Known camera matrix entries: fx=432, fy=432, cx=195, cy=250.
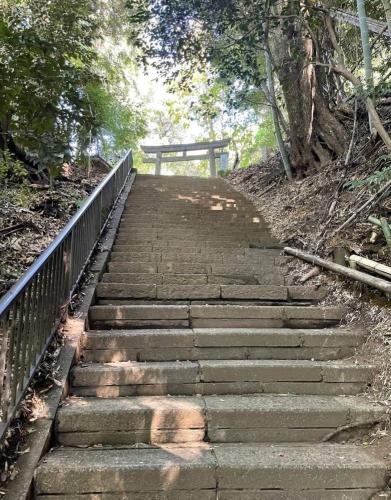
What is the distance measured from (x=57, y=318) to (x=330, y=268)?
2.67m

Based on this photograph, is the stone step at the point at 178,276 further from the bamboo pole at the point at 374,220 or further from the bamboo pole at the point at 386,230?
the bamboo pole at the point at 386,230

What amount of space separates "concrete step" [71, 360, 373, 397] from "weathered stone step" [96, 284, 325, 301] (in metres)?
1.08

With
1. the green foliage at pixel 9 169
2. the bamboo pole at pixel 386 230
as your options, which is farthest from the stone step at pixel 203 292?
the green foliage at pixel 9 169

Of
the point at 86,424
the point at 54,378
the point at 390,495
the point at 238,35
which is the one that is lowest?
the point at 390,495

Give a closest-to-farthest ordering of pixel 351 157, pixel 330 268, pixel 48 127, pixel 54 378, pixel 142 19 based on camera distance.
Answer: pixel 54 378 → pixel 48 127 → pixel 330 268 → pixel 351 157 → pixel 142 19

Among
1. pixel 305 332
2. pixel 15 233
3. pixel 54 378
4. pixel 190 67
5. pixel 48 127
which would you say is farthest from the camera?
pixel 190 67

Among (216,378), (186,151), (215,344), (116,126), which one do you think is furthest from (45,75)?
(186,151)

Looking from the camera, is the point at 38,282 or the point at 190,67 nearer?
the point at 38,282

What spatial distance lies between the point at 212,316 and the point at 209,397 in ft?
3.05

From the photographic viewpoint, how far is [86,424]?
8.42 feet

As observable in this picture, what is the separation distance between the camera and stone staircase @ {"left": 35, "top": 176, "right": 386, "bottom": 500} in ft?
7.47

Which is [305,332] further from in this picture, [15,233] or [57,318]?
[15,233]

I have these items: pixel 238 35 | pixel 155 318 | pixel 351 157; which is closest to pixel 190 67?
pixel 238 35

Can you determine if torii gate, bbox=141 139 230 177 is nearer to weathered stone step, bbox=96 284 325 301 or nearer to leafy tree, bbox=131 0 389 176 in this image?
leafy tree, bbox=131 0 389 176
